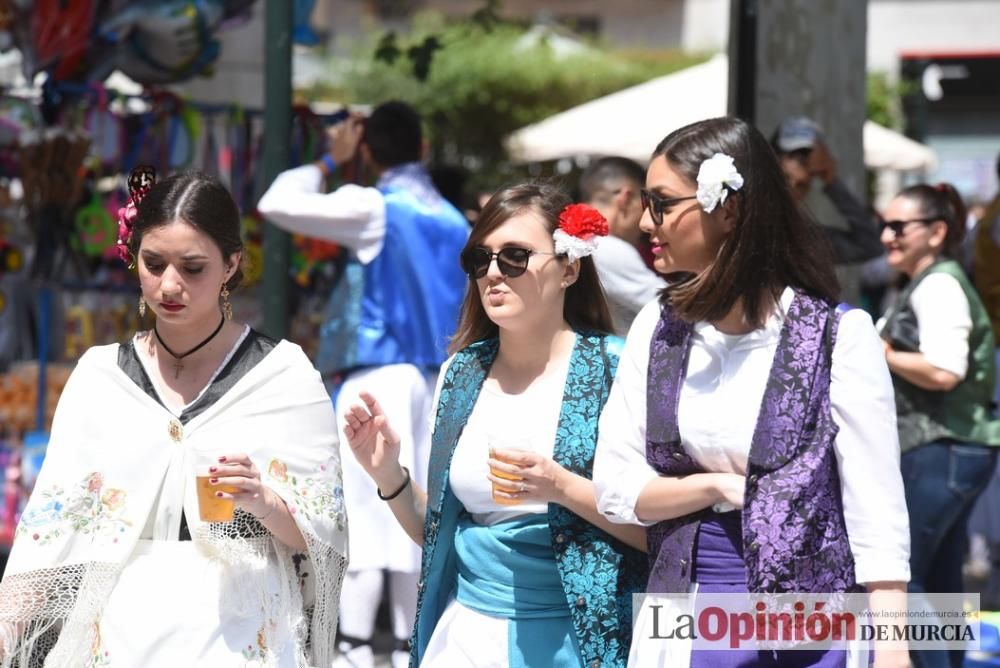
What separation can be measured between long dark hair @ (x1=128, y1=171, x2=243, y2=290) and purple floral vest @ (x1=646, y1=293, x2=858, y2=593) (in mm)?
1087

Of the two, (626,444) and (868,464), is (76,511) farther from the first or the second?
(868,464)

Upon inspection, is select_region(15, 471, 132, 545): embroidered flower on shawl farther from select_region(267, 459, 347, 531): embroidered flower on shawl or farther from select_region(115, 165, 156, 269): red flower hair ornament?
select_region(115, 165, 156, 269): red flower hair ornament

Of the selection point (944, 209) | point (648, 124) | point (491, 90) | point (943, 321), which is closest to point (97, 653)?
point (943, 321)

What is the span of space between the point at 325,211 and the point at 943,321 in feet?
7.37

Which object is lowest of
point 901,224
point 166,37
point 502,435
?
point 502,435

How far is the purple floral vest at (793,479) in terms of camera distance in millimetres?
2764

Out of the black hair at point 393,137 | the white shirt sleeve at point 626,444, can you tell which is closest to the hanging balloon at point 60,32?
the black hair at point 393,137

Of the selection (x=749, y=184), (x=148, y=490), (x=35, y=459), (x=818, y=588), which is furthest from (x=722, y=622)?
(x=35, y=459)

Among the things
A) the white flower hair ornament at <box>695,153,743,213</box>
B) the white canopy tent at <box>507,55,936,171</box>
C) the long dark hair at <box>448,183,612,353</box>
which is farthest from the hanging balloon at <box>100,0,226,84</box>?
the white flower hair ornament at <box>695,153,743,213</box>

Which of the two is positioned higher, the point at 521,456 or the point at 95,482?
the point at 521,456

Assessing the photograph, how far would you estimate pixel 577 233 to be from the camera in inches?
133

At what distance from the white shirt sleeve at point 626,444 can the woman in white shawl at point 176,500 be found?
2.21 ft

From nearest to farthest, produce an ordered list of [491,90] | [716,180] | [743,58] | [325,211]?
[716,180]
[325,211]
[743,58]
[491,90]

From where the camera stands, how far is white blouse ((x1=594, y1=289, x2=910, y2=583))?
280 centimetres
